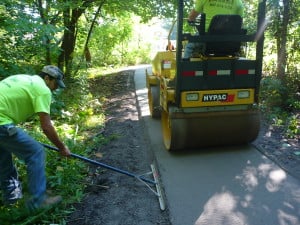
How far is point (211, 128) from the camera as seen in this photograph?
542 centimetres

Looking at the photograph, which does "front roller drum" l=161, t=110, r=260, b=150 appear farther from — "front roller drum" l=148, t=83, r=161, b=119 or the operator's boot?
the operator's boot

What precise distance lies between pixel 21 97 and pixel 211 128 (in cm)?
284

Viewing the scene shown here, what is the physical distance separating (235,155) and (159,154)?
→ 44.8 inches

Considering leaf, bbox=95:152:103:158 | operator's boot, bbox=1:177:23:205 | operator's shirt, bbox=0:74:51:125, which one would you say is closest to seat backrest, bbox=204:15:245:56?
leaf, bbox=95:152:103:158

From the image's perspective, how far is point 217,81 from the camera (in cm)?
523

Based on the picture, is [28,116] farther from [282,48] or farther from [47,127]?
[282,48]

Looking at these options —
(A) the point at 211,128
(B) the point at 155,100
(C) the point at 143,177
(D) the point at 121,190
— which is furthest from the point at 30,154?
(B) the point at 155,100

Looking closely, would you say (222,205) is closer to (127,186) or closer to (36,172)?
(127,186)

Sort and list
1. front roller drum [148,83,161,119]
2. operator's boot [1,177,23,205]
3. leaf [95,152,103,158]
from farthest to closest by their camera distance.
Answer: front roller drum [148,83,161,119] < leaf [95,152,103,158] < operator's boot [1,177,23,205]

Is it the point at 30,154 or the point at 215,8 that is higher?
the point at 215,8

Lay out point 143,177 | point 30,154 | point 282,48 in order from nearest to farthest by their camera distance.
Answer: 1. point 30,154
2. point 143,177
3. point 282,48

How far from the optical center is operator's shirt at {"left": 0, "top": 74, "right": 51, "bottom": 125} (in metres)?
3.57

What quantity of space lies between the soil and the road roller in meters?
0.59

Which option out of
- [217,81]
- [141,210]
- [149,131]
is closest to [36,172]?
[141,210]
